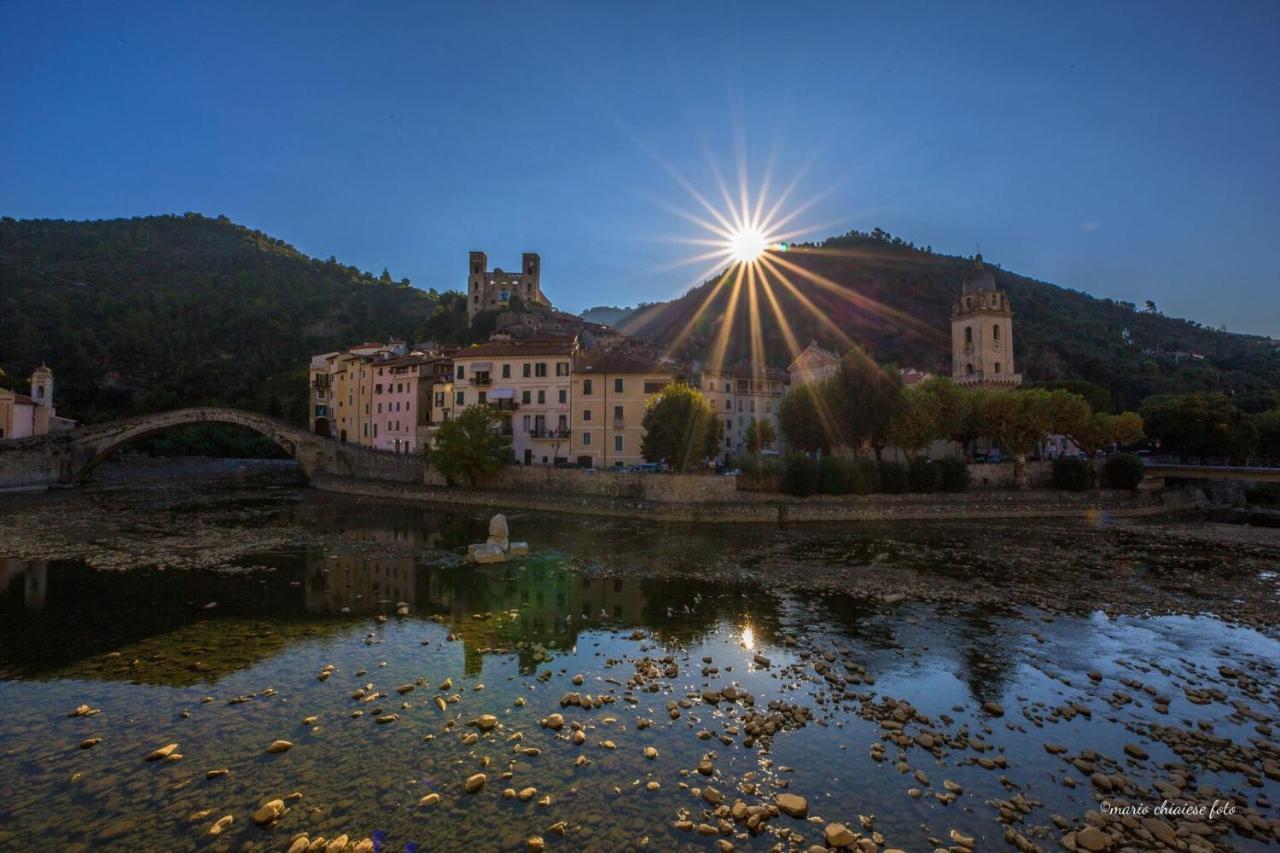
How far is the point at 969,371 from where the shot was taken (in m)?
72.6

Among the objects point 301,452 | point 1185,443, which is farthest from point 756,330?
point 301,452

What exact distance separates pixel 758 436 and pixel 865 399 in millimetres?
12406

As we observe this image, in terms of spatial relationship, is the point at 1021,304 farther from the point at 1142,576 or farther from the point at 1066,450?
the point at 1142,576

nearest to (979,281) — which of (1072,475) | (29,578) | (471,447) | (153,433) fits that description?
(1072,475)

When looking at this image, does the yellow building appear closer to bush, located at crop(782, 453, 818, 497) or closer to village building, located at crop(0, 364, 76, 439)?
bush, located at crop(782, 453, 818, 497)

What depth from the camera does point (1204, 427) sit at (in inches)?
2163

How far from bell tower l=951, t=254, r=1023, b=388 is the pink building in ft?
197

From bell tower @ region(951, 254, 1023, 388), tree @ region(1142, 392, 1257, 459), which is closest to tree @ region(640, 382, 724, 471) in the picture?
bell tower @ region(951, 254, 1023, 388)

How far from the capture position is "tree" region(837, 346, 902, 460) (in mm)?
46000

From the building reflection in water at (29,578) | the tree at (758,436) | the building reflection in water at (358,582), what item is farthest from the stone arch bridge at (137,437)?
the tree at (758,436)

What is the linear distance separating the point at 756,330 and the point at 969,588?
114 metres

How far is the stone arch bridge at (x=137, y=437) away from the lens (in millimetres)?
52875

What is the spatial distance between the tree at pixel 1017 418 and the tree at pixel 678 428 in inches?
938

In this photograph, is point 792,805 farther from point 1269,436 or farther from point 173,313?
point 173,313
